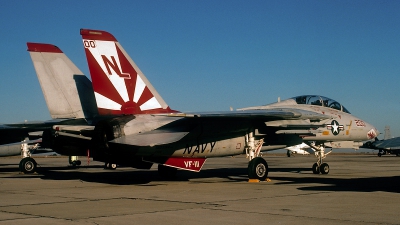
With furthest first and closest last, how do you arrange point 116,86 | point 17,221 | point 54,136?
point 54,136, point 116,86, point 17,221

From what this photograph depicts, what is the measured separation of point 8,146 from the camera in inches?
1008

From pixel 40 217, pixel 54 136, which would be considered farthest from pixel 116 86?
pixel 40 217

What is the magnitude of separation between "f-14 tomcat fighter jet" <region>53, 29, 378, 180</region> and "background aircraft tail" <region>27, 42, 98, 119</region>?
145 cm

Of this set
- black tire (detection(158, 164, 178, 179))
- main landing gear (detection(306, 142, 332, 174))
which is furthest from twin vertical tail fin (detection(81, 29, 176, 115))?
main landing gear (detection(306, 142, 332, 174))

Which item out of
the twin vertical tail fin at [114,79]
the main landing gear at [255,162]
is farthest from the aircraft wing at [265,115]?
the twin vertical tail fin at [114,79]

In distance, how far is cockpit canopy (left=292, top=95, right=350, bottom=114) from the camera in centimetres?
1772

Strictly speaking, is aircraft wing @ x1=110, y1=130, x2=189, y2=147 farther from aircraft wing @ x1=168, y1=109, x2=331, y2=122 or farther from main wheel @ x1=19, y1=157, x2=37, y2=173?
main wheel @ x1=19, y1=157, x2=37, y2=173

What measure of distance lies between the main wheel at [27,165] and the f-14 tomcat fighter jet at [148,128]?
20.1ft

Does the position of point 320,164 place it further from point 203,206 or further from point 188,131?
point 203,206

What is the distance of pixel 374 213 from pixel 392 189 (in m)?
4.21

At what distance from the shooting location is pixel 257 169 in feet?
46.8

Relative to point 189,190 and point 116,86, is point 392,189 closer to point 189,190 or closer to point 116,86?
point 189,190

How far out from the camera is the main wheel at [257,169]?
14180 mm

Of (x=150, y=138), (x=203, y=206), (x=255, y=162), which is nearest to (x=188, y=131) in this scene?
(x=150, y=138)
